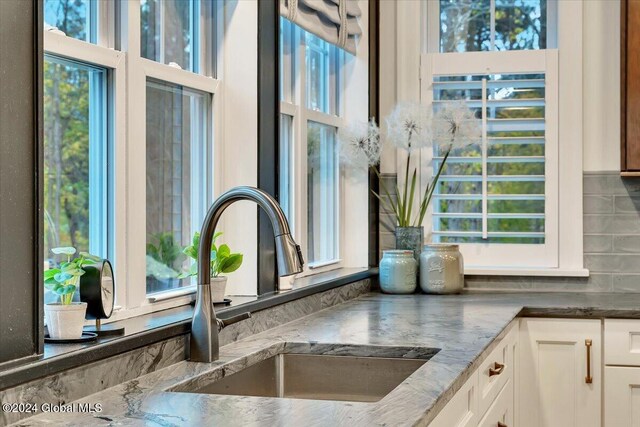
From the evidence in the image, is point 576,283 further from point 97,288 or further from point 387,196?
point 97,288

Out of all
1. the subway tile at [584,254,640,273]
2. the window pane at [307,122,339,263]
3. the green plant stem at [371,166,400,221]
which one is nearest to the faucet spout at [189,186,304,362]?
the window pane at [307,122,339,263]

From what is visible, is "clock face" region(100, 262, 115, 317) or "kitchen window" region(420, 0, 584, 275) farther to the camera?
"kitchen window" region(420, 0, 584, 275)

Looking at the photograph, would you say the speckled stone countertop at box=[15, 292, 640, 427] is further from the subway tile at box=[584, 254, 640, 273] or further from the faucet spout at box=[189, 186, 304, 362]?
the subway tile at box=[584, 254, 640, 273]

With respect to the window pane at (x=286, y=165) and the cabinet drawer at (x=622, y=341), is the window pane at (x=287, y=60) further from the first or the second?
the cabinet drawer at (x=622, y=341)

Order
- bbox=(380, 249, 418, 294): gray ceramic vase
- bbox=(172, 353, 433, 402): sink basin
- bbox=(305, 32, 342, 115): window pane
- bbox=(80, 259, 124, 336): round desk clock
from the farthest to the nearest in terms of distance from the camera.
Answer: bbox=(380, 249, 418, 294): gray ceramic vase → bbox=(305, 32, 342, 115): window pane → bbox=(172, 353, 433, 402): sink basin → bbox=(80, 259, 124, 336): round desk clock

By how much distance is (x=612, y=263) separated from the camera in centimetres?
397

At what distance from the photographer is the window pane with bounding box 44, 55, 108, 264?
79.5 inches

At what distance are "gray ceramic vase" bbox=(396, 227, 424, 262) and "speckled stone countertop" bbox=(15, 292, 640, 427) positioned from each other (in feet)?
0.95

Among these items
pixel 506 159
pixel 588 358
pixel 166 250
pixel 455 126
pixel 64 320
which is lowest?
pixel 588 358

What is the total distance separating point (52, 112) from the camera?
202 cm

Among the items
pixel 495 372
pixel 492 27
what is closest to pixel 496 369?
pixel 495 372

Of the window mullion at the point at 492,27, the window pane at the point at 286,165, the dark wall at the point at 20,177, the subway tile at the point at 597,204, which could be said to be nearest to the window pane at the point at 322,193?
the window pane at the point at 286,165

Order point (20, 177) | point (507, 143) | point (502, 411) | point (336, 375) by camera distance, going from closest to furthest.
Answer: point (20, 177)
point (336, 375)
point (502, 411)
point (507, 143)

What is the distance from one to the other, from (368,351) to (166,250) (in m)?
0.63
